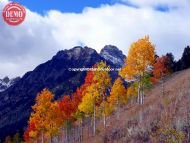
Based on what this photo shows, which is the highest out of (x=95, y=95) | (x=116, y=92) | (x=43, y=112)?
(x=116, y=92)

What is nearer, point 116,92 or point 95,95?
point 95,95

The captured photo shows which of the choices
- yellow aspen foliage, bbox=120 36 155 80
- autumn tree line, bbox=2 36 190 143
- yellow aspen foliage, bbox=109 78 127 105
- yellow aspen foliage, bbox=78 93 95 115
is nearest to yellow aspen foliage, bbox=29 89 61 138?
autumn tree line, bbox=2 36 190 143

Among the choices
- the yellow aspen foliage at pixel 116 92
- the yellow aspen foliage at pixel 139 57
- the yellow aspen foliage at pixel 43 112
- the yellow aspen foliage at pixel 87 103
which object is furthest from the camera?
the yellow aspen foliage at pixel 116 92

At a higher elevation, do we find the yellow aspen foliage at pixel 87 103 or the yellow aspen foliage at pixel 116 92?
the yellow aspen foliage at pixel 116 92

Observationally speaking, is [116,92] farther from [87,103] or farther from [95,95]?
[95,95]

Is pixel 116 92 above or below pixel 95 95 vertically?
above

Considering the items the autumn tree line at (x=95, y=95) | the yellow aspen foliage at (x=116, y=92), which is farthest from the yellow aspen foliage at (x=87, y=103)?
the yellow aspen foliage at (x=116, y=92)

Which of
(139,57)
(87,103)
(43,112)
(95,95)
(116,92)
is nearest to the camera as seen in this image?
(139,57)

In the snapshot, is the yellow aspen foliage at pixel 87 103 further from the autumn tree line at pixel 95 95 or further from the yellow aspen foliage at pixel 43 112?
the yellow aspen foliage at pixel 43 112

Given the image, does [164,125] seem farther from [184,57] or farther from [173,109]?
[184,57]

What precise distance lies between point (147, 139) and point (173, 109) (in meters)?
6.66

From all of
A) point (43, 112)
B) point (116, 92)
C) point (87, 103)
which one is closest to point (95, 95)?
point (87, 103)

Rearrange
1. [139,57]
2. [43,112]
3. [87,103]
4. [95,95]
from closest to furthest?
[139,57]
[43,112]
[95,95]
[87,103]

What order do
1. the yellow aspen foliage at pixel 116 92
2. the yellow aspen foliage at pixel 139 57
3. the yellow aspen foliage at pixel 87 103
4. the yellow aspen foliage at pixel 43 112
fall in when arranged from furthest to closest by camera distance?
1. the yellow aspen foliage at pixel 116 92
2. the yellow aspen foliage at pixel 87 103
3. the yellow aspen foliage at pixel 43 112
4. the yellow aspen foliage at pixel 139 57
